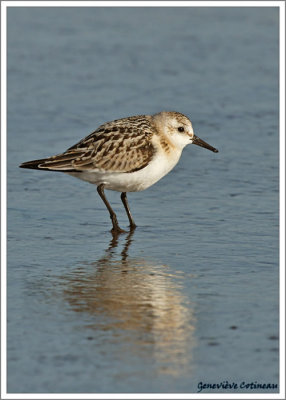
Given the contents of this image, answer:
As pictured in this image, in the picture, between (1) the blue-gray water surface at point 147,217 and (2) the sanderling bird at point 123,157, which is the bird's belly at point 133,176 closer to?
(2) the sanderling bird at point 123,157

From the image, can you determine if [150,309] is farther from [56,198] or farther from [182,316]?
[56,198]

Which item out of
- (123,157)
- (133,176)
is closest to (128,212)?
(133,176)

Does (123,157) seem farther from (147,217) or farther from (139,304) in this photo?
(139,304)

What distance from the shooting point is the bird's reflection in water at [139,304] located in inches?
247

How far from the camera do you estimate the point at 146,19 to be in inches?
774

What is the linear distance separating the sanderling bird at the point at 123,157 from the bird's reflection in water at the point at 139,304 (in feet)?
4.16

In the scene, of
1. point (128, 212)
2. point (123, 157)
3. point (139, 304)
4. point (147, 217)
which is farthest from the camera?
point (147, 217)

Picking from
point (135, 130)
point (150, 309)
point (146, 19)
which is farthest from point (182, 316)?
point (146, 19)

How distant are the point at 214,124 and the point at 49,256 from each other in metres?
5.97

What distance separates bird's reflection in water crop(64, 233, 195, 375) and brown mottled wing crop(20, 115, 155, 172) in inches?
52.0

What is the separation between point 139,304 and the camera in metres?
7.21

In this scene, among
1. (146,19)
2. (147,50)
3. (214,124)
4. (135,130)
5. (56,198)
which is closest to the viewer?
(135,130)

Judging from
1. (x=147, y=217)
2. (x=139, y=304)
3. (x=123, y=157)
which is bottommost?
(x=139, y=304)

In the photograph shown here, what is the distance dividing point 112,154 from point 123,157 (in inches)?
5.6
